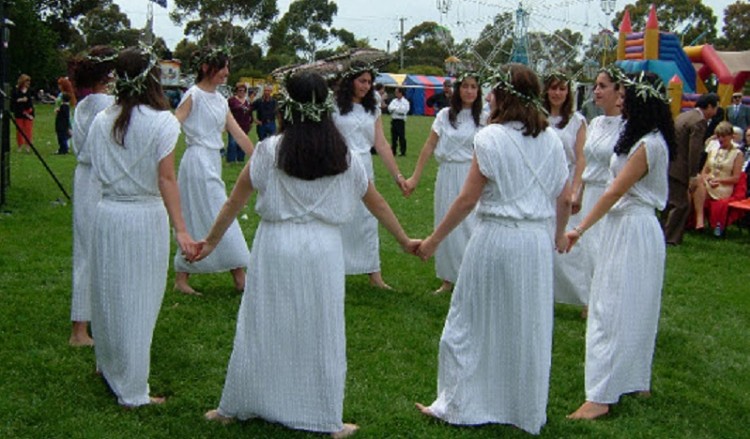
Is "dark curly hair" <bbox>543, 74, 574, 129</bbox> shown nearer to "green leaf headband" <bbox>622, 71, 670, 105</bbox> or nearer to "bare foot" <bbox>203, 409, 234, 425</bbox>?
"green leaf headband" <bbox>622, 71, 670, 105</bbox>

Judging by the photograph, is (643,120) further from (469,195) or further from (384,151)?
(384,151)

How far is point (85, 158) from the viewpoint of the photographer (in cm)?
606

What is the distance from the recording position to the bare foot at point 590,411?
5.36m

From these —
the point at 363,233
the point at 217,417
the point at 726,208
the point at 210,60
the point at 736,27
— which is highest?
the point at 736,27

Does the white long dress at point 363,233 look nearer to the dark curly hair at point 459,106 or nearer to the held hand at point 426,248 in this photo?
the dark curly hair at point 459,106

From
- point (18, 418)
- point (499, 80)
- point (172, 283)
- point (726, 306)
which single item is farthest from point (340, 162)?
point (726, 306)

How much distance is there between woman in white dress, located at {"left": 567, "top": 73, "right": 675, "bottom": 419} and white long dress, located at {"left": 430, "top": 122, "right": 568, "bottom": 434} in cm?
63

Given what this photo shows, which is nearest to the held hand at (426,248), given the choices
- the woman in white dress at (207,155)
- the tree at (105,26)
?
the woman in white dress at (207,155)

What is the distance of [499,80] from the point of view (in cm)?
488

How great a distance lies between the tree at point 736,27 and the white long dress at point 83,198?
73.0 metres

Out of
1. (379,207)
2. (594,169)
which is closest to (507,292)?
(379,207)

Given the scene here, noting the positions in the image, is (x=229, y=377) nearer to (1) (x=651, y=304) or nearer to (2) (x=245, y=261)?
(1) (x=651, y=304)

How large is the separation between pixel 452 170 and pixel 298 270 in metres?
4.01

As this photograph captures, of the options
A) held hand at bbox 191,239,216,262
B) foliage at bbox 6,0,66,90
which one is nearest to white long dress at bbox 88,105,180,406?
held hand at bbox 191,239,216,262
